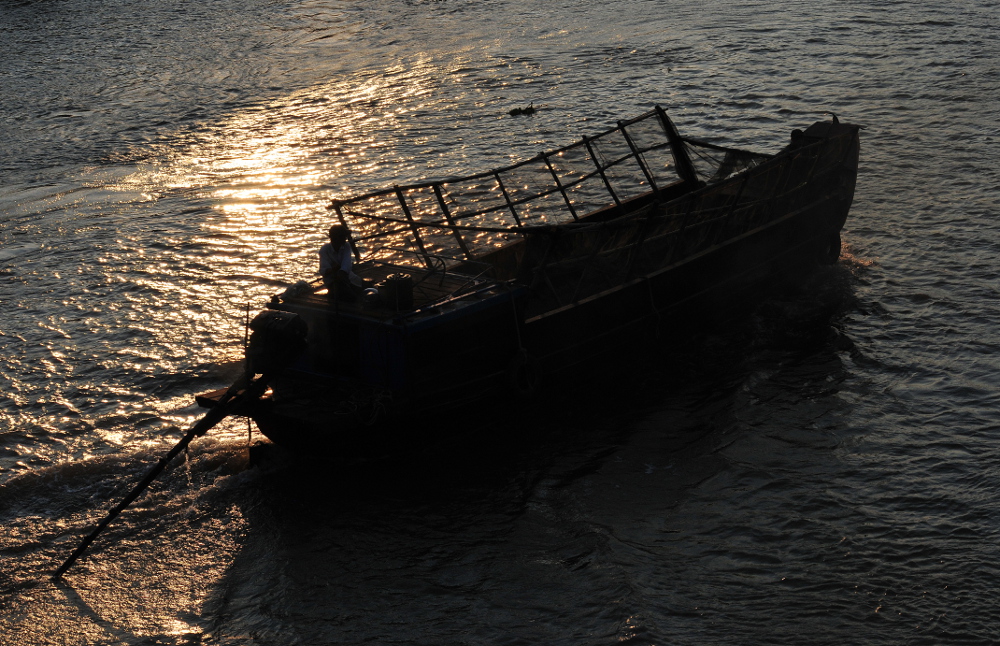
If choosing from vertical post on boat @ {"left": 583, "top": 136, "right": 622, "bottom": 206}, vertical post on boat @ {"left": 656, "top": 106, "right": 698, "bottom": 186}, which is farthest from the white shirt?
vertical post on boat @ {"left": 656, "top": 106, "right": 698, "bottom": 186}

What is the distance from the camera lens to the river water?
9.85 meters

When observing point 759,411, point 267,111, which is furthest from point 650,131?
point 267,111

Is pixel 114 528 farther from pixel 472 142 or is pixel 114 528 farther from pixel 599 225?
pixel 472 142

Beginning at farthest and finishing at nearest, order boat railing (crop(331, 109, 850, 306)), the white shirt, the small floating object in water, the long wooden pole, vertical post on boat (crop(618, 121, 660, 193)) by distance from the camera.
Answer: the small floating object in water, vertical post on boat (crop(618, 121, 660, 193)), boat railing (crop(331, 109, 850, 306)), the white shirt, the long wooden pole

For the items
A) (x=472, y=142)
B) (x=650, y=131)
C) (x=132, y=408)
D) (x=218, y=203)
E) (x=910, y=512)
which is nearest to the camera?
(x=910, y=512)

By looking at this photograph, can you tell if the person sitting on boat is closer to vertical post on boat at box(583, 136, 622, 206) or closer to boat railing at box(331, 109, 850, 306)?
boat railing at box(331, 109, 850, 306)

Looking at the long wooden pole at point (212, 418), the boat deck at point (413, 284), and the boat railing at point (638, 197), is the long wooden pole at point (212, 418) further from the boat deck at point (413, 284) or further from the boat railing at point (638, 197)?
the boat railing at point (638, 197)

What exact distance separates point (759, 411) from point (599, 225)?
328 cm

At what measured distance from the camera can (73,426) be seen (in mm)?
13203

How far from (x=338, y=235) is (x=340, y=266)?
39cm

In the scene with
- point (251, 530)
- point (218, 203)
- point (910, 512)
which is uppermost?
point (218, 203)

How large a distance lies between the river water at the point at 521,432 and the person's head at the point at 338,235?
8.73 ft

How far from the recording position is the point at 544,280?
1376cm

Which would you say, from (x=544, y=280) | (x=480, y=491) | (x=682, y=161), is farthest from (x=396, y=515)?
(x=682, y=161)
